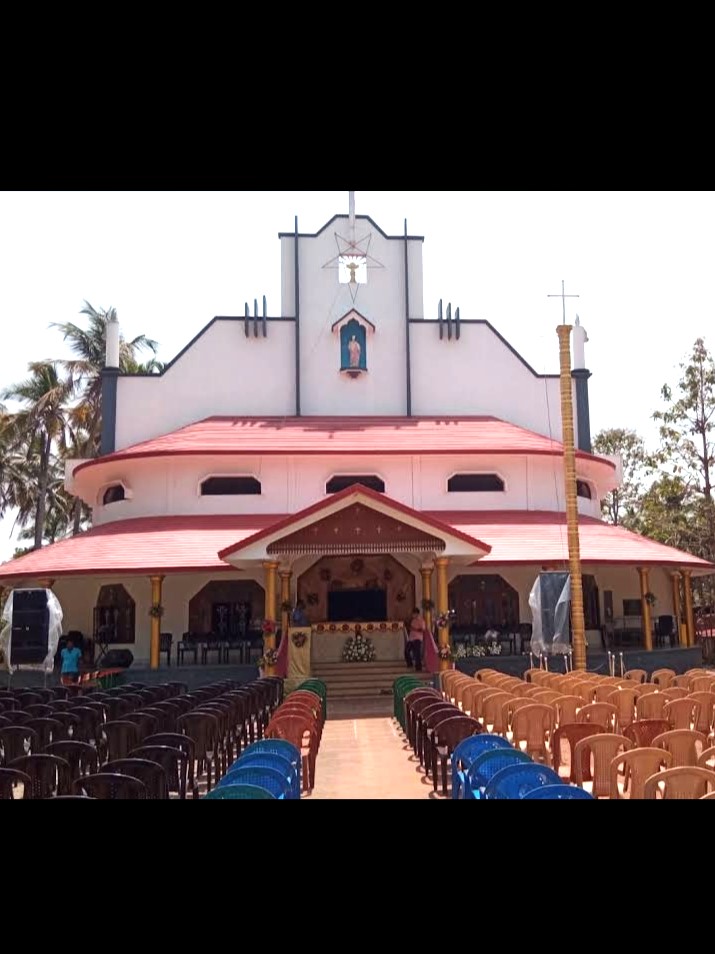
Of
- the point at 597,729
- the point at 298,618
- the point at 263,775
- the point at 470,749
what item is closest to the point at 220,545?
the point at 298,618

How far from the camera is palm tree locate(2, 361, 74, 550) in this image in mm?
39938

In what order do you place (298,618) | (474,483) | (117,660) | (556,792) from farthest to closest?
(474,483) < (117,660) < (298,618) < (556,792)

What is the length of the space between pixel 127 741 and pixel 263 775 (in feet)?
13.0

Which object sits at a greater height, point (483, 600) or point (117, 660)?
point (483, 600)

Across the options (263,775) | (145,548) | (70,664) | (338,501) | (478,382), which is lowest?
(263,775)

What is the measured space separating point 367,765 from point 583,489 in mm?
19325

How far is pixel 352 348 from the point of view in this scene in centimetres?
3219

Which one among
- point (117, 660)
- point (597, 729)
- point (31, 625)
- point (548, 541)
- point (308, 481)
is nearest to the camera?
point (597, 729)

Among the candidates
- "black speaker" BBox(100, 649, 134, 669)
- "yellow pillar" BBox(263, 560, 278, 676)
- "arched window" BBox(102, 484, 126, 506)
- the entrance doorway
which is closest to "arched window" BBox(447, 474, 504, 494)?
the entrance doorway

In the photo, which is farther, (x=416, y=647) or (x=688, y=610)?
(x=688, y=610)

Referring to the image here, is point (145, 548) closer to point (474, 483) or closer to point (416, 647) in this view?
point (416, 647)

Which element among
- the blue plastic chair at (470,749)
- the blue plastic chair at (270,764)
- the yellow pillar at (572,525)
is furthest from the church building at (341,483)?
the blue plastic chair at (270,764)

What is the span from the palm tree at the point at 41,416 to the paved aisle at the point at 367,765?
27.0 meters
